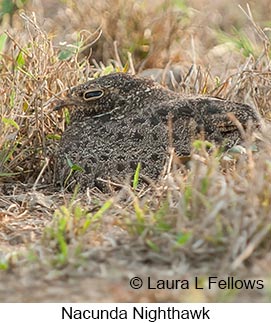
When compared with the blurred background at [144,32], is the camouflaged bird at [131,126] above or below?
above

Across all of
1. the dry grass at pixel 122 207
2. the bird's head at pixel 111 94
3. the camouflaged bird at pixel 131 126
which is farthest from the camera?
the bird's head at pixel 111 94

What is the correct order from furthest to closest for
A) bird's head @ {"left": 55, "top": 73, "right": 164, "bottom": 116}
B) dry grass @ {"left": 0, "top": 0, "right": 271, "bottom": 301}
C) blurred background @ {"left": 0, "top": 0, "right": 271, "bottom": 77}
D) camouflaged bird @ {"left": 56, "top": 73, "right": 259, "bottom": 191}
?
blurred background @ {"left": 0, "top": 0, "right": 271, "bottom": 77}
bird's head @ {"left": 55, "top": 73, "right": 164, "bottom": 116}
camouflaged bird @ {"left": 56, "top": 73, "right": 259, "bottom": 191}
dry grass @ {"left": 0, "top": 0, "right": 271, "bottom": 301}

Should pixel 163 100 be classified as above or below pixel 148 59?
above

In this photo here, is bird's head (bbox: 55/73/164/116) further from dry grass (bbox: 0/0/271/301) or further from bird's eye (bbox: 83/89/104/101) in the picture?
dry grass (bbox: 0/0/271/301)

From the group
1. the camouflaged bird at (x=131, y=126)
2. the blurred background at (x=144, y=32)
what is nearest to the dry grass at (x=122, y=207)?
the camouflaged bird at (x=131, y=126)

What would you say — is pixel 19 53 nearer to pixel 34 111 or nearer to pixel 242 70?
pixel 34 111

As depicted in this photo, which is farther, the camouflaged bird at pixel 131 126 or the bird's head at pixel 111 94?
the bird's head at pixel 111 94

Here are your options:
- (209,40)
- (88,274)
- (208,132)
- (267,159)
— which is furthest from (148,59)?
(88,274)

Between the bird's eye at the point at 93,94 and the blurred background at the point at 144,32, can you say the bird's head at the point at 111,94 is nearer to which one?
the bird's eye at the point at 93,94

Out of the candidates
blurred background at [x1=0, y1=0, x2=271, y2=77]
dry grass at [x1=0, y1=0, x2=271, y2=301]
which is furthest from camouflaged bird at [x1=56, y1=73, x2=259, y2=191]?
blurred background at [x1=0, y1=0, x2=271, y2=77]
